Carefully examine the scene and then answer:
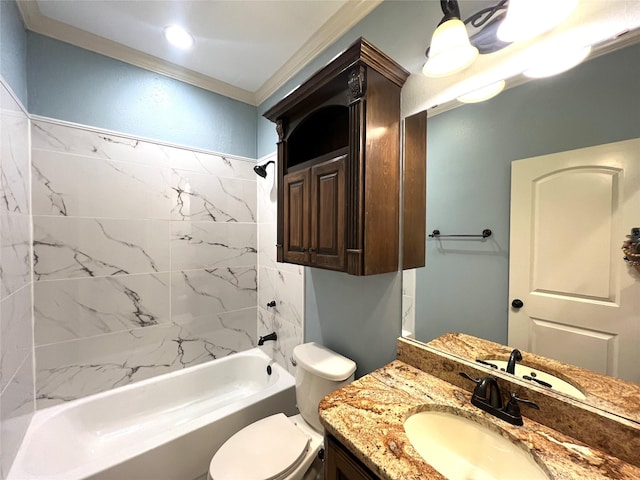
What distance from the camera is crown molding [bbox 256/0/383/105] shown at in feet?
4.34

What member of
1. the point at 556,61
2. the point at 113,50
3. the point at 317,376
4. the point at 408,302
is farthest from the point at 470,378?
the point at 113,50

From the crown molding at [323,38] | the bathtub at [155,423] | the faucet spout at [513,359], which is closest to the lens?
the faucet spout at [513,359]

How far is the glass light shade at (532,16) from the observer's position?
0.74m

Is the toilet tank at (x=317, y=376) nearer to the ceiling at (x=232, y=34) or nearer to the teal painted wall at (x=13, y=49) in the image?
the ceiling at (x=232, y=34)

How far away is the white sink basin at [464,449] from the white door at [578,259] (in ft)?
1.03

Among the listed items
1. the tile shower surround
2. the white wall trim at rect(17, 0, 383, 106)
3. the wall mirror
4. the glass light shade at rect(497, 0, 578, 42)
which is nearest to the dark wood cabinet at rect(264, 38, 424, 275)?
the wall mirror

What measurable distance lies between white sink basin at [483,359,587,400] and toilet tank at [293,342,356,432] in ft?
2.20

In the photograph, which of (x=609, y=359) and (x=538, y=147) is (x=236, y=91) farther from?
(x=609, y=359)

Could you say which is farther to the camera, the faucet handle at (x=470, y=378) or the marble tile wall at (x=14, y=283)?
the marble tile wall at (x=14, y=283)

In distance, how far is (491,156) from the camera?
93cm

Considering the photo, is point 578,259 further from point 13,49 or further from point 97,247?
point 13,49

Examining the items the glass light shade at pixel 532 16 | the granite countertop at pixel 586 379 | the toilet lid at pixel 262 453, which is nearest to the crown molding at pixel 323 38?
the glass light shade at pixel 532 16

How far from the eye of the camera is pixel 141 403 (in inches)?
71.0

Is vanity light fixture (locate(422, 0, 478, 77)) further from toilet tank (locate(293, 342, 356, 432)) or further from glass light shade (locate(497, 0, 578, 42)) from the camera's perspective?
toilet tank (locate(293, 342, 356, 432))
